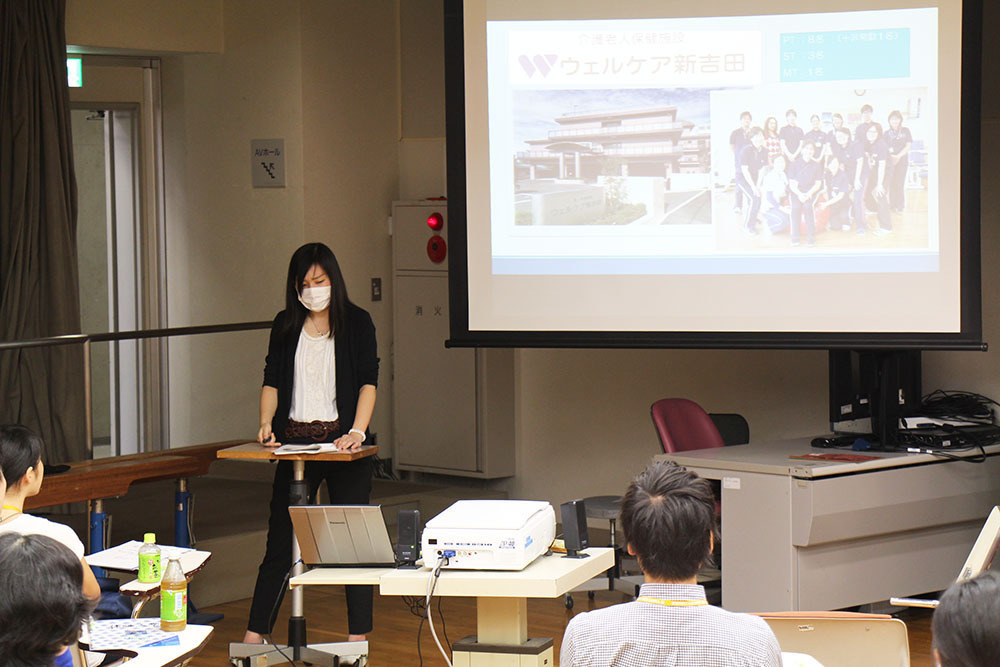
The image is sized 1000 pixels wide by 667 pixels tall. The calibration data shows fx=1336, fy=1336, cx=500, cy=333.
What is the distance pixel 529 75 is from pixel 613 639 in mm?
3753

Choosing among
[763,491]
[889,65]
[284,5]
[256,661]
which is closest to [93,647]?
[256,661]

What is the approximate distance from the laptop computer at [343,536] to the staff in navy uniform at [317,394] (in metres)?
1.36

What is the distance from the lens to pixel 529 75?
5.83 m

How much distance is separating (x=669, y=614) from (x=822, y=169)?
3.52 m

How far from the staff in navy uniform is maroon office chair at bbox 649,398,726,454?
1579mm

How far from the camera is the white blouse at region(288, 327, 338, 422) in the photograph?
505 centimetres

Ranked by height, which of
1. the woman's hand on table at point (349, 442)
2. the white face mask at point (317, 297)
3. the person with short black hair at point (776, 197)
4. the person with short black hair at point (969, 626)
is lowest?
the woman's hand on table at point (349, 442)

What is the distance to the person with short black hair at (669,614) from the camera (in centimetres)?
244

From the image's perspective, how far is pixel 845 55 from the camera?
5.54 metres

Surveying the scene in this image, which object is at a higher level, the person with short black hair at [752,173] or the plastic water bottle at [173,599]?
the person with short black hair at [752,173]

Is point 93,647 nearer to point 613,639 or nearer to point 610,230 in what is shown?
point 613,639

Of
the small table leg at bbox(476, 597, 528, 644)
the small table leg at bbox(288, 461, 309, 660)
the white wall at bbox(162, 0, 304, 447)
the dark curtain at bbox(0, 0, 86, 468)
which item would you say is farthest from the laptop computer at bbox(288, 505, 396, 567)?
the white wall at bbox(162, 0, 304, 447)

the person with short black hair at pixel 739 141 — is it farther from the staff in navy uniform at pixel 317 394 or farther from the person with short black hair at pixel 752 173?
the staff in navy uniform at pixel 317 394

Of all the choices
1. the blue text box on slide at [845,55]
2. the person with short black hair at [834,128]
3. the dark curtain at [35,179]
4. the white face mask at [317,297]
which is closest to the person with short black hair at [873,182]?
the person with short black hair at [834,128]
